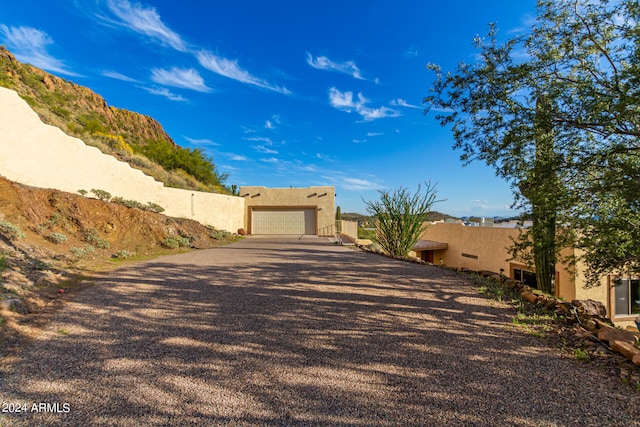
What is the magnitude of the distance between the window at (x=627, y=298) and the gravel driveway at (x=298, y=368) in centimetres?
872

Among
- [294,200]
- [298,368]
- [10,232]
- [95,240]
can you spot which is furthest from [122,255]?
[294,200]

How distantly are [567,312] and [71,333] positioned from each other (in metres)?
6.02

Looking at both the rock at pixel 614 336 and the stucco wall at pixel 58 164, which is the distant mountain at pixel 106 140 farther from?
the rock at pixel 614 336

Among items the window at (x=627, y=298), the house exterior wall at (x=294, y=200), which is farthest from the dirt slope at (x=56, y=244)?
→ the window at (x=627, y=298)

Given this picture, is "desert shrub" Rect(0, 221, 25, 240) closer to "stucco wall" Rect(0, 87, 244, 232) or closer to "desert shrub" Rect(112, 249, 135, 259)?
"desert shrub" Rect(112, 249, 135, 259)

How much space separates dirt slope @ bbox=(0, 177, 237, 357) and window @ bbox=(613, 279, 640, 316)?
1410 centimetres

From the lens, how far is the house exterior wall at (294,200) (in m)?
23.2

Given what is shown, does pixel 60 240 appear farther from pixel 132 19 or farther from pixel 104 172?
pixel 132 19

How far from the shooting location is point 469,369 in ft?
9.13

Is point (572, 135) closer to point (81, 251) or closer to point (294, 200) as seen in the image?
point (81, 251)

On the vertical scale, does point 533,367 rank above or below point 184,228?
below

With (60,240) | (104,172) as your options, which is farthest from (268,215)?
(60,240)

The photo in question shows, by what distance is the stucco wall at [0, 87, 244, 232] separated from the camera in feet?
30.1

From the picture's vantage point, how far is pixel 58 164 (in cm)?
1067
